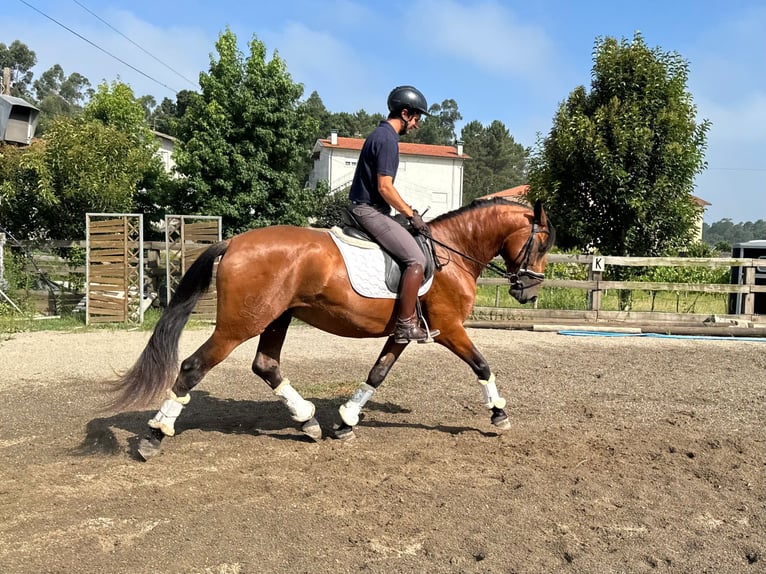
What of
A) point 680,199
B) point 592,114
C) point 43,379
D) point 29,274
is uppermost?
point 592,114

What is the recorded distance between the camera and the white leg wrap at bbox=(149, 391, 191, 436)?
497cm

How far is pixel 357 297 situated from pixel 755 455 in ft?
12.0

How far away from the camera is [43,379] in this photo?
7934 mm

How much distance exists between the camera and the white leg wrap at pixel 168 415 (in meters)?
4.97

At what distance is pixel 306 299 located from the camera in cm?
522

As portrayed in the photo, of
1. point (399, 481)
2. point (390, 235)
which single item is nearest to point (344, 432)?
point (399, 481)

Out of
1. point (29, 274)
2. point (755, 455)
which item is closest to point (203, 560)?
point (755, 455)

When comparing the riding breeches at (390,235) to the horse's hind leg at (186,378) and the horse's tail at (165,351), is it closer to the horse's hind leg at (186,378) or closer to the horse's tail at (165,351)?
the horse's tail at (165,351)

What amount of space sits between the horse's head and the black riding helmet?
1.48 meters

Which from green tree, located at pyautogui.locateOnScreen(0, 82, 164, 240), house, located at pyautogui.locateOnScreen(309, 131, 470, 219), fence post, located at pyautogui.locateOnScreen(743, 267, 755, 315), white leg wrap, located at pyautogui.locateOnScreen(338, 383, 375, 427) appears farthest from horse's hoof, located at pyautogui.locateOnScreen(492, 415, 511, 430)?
house, located at pyautogui.locateOnScreen(309, 131, 470, 219)

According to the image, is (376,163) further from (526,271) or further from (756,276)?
(756,276)

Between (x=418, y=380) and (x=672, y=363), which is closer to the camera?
(x=418, y=380)

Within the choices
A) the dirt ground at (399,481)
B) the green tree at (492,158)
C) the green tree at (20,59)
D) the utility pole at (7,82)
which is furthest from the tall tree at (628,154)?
the green tree at (20,59)

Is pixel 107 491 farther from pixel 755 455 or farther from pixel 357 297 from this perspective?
pixel 755 455
